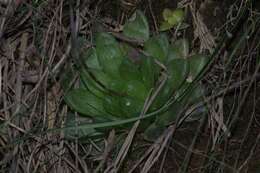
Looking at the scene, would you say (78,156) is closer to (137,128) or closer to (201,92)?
(137,128)

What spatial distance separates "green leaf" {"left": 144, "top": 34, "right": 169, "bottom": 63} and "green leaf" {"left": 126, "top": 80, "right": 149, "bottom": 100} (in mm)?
117

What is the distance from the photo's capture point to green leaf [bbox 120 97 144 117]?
5.02ft

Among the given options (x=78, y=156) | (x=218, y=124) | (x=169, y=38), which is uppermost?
(x=169, y=38)

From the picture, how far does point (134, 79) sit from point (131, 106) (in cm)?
10

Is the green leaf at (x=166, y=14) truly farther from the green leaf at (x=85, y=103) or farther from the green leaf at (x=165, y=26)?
the green leaf at (x=85, y=103)

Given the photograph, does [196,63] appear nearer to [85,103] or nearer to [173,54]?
[173,54]

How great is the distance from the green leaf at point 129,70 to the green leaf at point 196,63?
0.17 metres

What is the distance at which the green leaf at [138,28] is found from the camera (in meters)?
1.66

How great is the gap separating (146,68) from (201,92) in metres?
0.19

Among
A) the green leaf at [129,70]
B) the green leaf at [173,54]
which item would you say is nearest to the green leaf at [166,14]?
the green leaf at [173,54]

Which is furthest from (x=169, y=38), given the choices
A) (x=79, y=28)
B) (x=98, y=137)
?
(x=98, y=137)

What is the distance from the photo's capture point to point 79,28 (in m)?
1.67

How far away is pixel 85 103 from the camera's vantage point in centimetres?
159

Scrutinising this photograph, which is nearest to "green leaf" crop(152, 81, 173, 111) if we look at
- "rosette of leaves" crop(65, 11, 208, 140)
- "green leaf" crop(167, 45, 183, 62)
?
"rosette of leaves" crop(65, 11, 208, 140)
